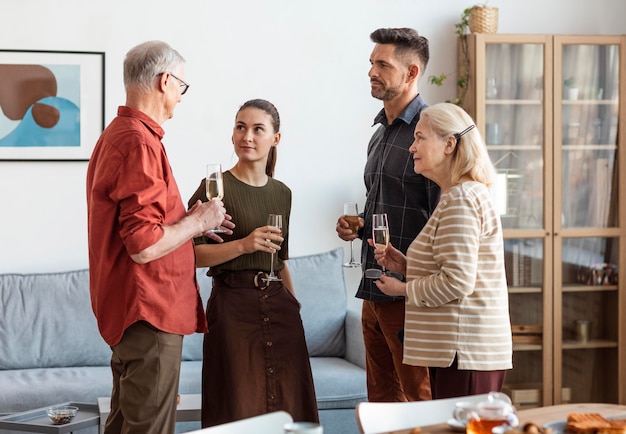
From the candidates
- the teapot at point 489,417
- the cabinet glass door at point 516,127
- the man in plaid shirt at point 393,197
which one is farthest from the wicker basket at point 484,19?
the teapot at point 489,417

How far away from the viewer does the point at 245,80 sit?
4652mm

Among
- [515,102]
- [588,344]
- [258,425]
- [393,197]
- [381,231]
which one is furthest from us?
[588,344]

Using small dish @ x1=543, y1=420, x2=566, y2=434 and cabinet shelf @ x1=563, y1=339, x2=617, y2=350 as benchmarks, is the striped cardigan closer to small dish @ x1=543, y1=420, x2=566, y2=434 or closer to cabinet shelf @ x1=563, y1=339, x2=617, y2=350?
small dish @ x1=543, y1=420, x2=566, y2=434

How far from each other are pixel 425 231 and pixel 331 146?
239 cm

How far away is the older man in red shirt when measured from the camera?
232 centimetres

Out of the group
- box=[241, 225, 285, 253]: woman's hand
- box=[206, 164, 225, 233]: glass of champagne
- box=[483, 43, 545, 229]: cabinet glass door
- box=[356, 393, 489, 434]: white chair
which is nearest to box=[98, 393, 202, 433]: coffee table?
box=[241, 225, 285, 253]: woman's hand

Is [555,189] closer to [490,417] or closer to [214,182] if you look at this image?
[214,182]

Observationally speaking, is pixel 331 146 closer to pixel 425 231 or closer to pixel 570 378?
pixel 570 378

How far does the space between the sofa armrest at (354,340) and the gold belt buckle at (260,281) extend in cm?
142

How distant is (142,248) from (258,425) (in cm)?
72

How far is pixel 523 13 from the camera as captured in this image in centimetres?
493

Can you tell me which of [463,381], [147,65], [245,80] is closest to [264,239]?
[147,65]

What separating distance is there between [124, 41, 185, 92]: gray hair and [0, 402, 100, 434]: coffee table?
4.06 ft

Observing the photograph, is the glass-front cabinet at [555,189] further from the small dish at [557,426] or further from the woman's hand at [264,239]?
the small dish at [557,426]
